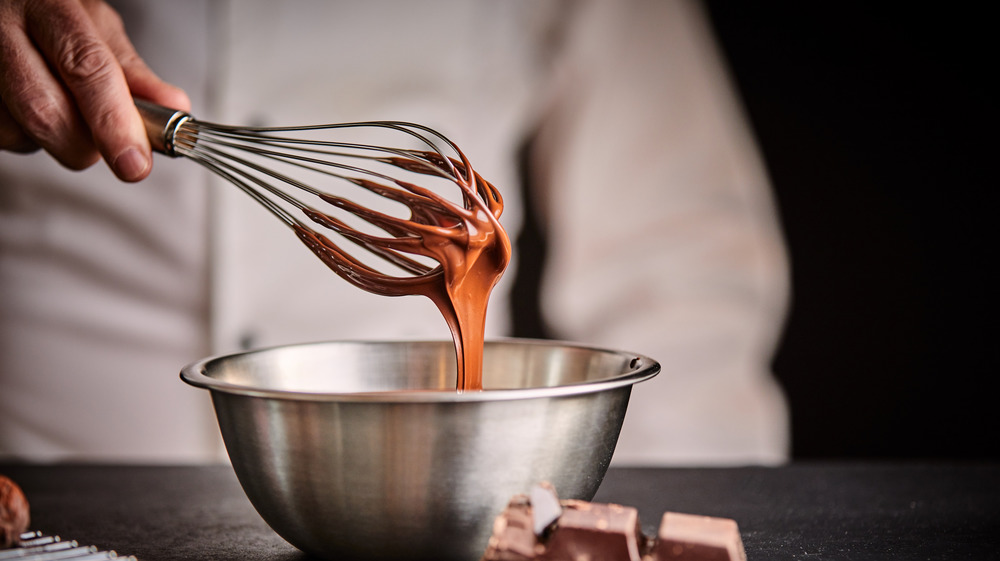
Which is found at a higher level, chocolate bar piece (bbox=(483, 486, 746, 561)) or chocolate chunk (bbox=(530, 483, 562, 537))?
chocolate chunk (bbox=(530, 483, 562, 537))

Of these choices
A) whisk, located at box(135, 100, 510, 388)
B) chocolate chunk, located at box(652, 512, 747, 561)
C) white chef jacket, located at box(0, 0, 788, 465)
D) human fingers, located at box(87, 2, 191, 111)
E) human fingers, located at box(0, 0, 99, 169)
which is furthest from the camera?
white chef jacket, located at box(0, 0, 788, 465)

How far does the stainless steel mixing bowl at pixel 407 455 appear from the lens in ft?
1.55

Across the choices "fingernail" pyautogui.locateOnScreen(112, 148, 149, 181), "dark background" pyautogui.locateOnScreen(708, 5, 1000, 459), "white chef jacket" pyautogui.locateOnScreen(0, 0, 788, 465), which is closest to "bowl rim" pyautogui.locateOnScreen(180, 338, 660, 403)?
"fingernail" pyautogui.locateOnScreen(112, 148, 149, 181)

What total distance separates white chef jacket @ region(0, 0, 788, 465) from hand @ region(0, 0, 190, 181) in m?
0.56

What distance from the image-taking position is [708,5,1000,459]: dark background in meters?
1.36

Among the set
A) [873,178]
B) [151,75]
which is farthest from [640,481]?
[873,178]

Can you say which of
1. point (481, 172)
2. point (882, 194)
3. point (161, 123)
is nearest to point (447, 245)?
point (161, 123)

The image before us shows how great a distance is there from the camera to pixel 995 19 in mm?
1346

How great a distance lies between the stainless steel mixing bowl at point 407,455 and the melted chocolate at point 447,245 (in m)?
0.14

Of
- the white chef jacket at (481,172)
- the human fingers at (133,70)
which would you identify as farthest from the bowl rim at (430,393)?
the white chef jacket at (481,172)

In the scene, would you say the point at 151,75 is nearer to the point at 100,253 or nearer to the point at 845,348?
the point at 100,253

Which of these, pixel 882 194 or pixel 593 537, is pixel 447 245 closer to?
pixel 593 537

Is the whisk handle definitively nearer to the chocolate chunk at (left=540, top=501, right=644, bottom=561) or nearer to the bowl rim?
the bowl rim

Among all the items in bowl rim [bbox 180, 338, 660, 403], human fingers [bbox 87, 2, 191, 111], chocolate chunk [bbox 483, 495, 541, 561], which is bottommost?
chocolate chunk [bbox 483, 495, 541, 561]
